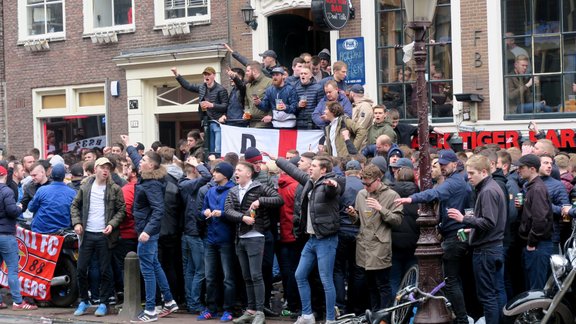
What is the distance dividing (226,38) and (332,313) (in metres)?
11.2

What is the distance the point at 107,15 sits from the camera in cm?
2497

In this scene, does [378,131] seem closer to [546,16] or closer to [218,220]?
[218,220]

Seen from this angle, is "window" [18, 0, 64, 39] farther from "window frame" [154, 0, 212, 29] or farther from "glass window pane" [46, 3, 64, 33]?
"window frame" [154, 0, 212, 29]

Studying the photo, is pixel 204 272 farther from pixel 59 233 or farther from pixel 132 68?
pixel 132 68

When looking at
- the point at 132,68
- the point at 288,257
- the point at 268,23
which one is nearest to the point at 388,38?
the point at 268,23

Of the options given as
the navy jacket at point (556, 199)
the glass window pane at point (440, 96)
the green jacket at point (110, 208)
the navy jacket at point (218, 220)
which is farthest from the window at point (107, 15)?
the navy jacket at point (556, 199)

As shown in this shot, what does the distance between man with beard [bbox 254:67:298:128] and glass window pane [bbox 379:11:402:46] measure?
4468 mm

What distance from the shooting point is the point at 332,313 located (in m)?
12.8

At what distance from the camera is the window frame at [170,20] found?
2314cm

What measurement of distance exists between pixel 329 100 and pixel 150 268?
4050 mm

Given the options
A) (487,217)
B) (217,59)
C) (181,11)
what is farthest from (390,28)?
(487,217)

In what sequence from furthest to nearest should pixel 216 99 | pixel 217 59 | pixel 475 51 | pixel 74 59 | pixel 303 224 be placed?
pixel 74 59 → pixel 217 59 → pixel 475 51 → pixel 216 99 → pixel 303 224

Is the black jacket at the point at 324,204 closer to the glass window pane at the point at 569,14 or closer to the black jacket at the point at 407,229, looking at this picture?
the black jacket at the point at 407,229

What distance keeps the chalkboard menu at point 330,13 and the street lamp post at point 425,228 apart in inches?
313
